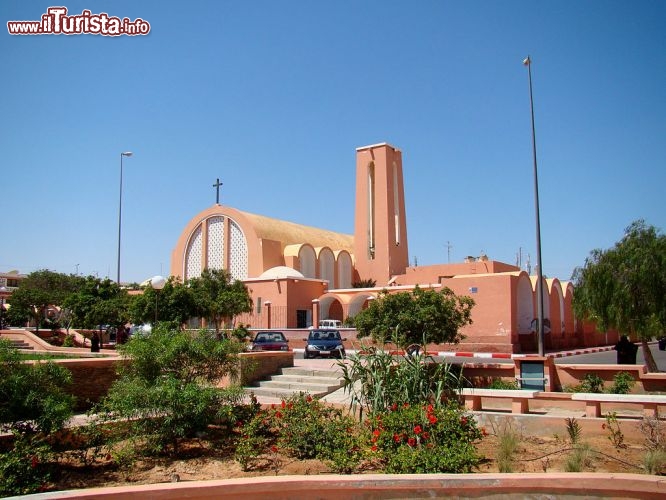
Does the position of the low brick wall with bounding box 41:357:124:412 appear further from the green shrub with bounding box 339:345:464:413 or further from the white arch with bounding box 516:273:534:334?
the white arch with bounding box 516:273:534:334

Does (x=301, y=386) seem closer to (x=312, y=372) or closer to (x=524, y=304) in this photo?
(x=312, y=372)

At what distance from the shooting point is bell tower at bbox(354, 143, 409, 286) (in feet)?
130

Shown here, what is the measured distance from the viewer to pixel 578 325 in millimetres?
34938

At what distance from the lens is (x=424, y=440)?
6.64m

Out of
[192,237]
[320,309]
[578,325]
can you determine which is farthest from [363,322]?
[192,237]

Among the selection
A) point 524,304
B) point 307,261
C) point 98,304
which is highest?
point 307,261

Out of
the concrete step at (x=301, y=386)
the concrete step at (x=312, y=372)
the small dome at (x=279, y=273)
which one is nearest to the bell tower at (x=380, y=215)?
the small dome at (x=279, y=273)

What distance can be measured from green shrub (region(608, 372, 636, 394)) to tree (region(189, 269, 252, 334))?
61.4ft

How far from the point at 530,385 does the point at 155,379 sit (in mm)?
7264

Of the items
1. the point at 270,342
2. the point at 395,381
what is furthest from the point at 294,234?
the point at 395,381

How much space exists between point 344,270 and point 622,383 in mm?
31547

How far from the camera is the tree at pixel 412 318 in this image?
13.2m

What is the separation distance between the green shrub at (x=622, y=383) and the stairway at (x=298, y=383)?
5370mm

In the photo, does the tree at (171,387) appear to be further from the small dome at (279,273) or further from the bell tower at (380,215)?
the bell tower at (380,215)
